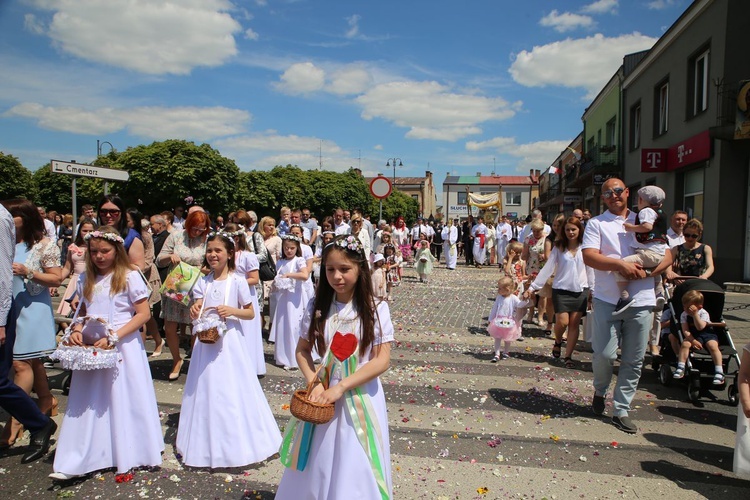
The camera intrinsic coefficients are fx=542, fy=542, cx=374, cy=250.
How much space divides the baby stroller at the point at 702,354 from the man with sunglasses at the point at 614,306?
46.4 inches


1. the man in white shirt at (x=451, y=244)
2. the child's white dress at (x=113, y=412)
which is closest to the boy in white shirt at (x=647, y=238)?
the child's white dress at (x=113, y=412)

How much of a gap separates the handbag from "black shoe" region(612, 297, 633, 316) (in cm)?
421

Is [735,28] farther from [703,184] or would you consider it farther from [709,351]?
[709,351]

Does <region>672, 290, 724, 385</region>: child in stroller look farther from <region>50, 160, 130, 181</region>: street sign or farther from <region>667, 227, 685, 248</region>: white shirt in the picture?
<region>50, 160, 130, 181</region>: street sign

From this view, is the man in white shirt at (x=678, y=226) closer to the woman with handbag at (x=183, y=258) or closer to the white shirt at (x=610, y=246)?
the white shirt at (x=610, y=246)

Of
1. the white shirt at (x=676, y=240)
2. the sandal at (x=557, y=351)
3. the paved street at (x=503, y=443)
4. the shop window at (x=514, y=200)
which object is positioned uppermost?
the shop window at (x=514, y=200)

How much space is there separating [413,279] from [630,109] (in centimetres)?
1344

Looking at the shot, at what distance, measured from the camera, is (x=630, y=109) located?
23.7m

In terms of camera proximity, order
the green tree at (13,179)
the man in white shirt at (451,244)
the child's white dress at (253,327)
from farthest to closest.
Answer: the green tree at (13,179), the man in white shirt at (451,244), the child's white dress at (253,327)

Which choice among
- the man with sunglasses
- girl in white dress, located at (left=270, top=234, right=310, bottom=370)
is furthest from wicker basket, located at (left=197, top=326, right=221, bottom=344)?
the man with sunglasses

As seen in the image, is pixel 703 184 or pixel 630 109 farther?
pixel 630 109

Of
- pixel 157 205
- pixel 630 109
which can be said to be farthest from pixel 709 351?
pixel 157 205

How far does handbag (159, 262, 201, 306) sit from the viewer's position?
587 centimetres

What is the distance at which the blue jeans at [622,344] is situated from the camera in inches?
192
